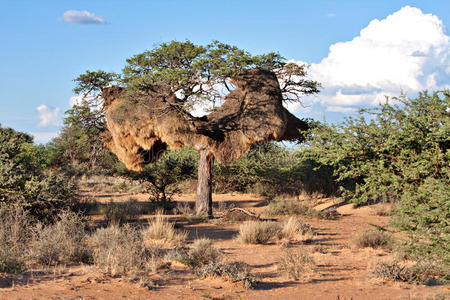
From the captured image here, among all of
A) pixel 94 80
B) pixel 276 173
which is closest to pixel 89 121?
pixel 94 80

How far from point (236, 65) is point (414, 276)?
9.85m

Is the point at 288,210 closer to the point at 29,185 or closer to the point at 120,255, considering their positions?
the point at 29,185

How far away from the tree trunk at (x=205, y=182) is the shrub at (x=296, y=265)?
823 cm

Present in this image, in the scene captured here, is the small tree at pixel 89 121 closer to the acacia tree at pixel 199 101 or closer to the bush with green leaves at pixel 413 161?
the acacia tree at pixel 199 101

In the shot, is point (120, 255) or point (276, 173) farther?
point (276, 173)

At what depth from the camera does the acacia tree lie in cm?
1666

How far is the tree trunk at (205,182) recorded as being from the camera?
18234 mm

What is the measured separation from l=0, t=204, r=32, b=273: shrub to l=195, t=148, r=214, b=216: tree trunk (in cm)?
762

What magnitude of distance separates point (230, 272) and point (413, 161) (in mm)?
3908

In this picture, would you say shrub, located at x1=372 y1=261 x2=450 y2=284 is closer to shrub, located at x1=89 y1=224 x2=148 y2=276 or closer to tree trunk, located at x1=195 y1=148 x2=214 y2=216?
shrub, located at x1=89 y1=224 x2=148 y2=276

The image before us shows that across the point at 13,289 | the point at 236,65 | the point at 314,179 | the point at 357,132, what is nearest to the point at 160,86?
the point at 236,65

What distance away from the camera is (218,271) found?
8859mm

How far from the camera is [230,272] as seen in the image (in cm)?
876

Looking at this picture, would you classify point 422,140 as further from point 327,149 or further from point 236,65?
point 236,65
